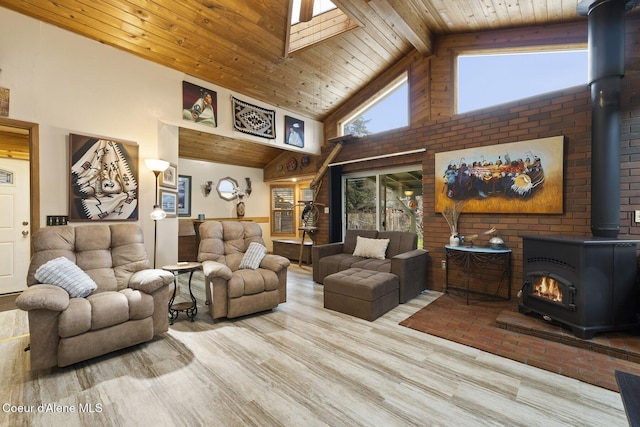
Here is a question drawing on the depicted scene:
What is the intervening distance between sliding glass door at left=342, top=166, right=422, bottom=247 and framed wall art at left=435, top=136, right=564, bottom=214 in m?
0.66

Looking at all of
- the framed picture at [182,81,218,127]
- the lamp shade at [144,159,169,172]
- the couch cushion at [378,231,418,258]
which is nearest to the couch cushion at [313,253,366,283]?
the couch cushion at [378,231,418,258]

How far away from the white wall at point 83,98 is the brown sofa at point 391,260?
7.52 feet

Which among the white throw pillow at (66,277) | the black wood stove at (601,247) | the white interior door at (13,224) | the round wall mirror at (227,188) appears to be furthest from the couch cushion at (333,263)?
the white interior door at (13,224)

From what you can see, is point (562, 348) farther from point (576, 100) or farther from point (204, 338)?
point (204, 338)

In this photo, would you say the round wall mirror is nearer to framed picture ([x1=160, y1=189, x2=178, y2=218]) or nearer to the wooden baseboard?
framed picture ([x1=160, y1=189, x2=178, y2=218])

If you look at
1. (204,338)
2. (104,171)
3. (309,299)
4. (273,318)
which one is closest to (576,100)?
(309,299)

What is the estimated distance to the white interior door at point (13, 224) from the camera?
12.3 feet

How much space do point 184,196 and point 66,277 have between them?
3.91 metres

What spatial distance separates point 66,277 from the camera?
226 cm

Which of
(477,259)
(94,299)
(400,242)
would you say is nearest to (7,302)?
(94,299)

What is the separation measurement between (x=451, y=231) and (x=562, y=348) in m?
1.87

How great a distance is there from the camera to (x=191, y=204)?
239 inches

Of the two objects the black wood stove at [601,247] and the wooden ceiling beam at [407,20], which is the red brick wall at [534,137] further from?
the wooden ceiling beam at [407,20]

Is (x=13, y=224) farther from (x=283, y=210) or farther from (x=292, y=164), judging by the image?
(x=283, y=210)
